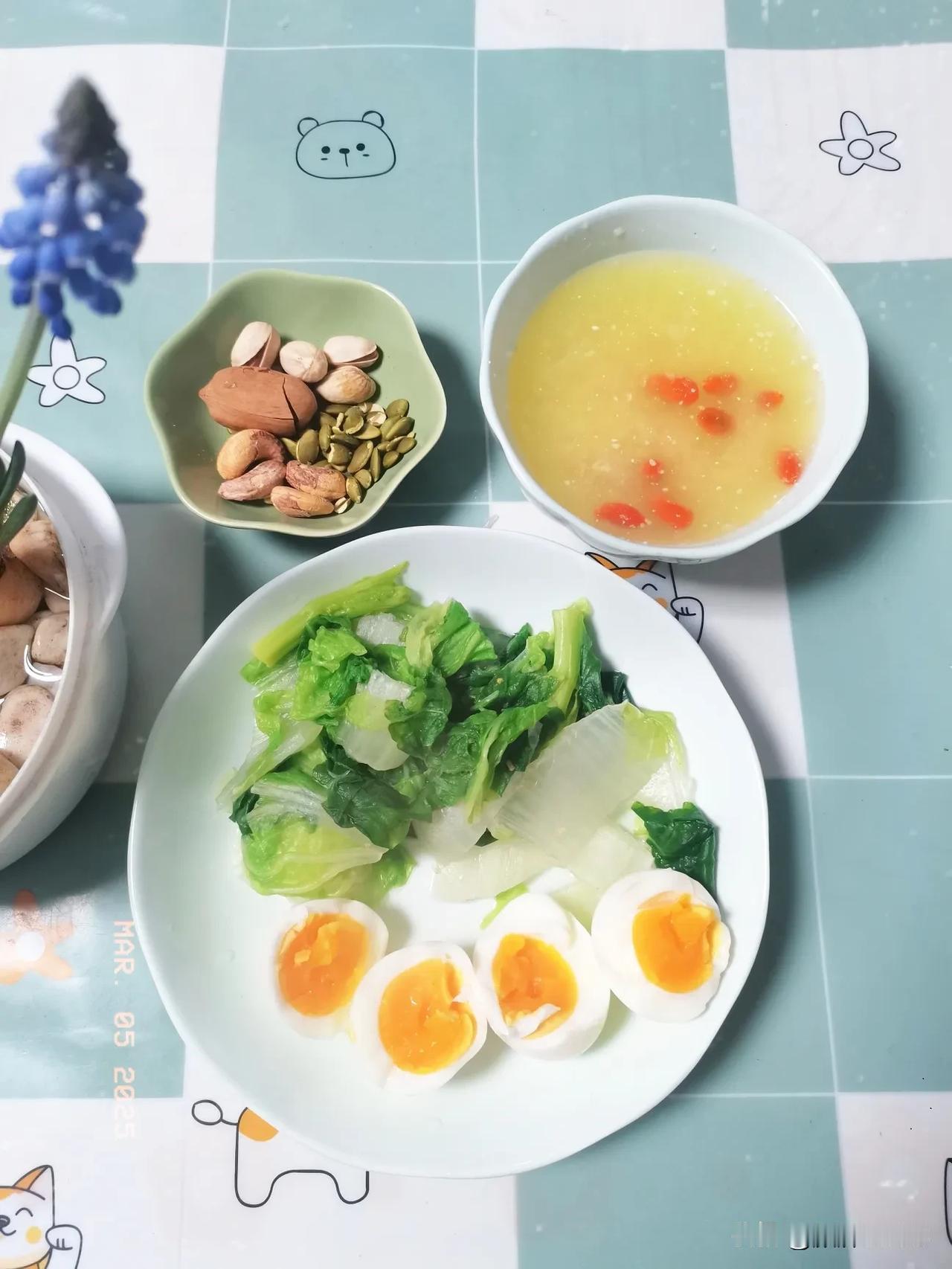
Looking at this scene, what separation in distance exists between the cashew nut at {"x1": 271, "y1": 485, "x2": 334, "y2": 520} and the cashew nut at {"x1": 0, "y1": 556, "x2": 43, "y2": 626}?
31cm

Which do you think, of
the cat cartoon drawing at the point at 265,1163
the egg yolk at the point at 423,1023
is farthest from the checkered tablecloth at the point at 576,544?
the egg yolk at the point at 423,1023

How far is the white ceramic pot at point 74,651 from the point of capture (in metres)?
1.03

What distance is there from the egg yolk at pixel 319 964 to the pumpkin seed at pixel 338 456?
1.94 ft

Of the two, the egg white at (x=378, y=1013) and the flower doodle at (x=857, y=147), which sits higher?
the flower doodle at (x=857, y=147)

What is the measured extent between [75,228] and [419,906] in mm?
936

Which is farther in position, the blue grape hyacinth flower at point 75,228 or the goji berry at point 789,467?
the goji berry at point 789,467

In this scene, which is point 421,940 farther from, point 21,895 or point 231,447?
point 231,447

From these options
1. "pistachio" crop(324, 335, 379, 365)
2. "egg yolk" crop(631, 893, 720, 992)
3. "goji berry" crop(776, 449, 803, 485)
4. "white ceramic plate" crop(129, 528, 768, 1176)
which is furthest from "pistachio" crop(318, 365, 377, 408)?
"egg yolk" crop(631, 893, 720, 992)

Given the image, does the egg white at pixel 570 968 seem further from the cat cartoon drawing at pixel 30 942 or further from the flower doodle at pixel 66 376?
the flower doodle at pixel 66 376

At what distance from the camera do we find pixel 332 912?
120cm

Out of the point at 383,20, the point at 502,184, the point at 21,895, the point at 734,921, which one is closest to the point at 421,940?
the point at 734,921

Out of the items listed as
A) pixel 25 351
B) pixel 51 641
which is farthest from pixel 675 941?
pixel 25 351

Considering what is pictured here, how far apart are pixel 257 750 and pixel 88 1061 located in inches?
17.9

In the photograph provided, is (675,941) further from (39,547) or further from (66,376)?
(66,376)
